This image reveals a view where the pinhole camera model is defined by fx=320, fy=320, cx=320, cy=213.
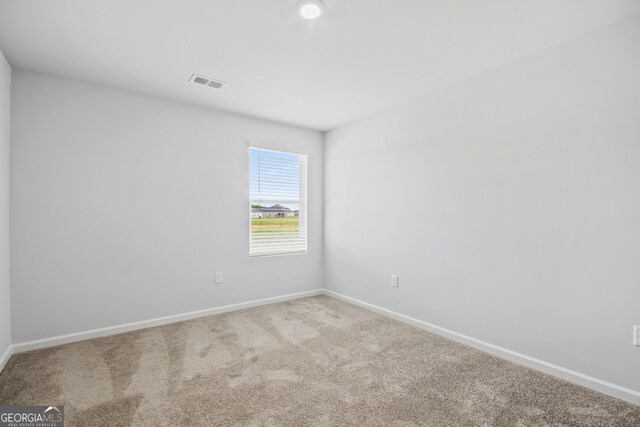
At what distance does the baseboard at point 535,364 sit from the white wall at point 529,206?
0.04 meters

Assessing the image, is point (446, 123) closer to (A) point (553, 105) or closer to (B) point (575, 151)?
(A) point (553, 105)

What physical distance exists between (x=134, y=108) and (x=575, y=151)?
12.2ft

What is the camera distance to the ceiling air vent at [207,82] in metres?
2.79

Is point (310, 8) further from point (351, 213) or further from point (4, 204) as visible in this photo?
point (4, 204)

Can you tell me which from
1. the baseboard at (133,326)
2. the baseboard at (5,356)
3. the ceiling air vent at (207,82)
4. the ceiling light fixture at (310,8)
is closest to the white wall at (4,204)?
the baseboard at (5,356)

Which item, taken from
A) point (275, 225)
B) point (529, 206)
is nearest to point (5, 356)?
point (275, 225)

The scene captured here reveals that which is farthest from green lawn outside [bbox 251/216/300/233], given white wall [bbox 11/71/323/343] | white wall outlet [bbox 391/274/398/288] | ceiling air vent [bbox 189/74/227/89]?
ceiling air vent [bbox 189/74/227/89]

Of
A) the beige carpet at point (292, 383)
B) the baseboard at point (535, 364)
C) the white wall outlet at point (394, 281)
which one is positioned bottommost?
the beige carpet at point (292, 383)

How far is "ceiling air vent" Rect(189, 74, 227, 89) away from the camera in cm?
279

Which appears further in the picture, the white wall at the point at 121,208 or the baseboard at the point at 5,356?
the white wall at the point at 121,208

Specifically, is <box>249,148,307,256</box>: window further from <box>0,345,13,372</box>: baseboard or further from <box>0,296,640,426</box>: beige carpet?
<box>0,345,13,372</box>: baseboard

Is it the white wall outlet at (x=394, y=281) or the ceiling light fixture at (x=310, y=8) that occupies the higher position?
the ceiling light fixture at (x=310, y=8)

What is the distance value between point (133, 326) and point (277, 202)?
2.06 metres

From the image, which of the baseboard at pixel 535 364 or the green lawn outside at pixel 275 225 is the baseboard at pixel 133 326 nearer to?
the green lawn outside at pixel 275 225
